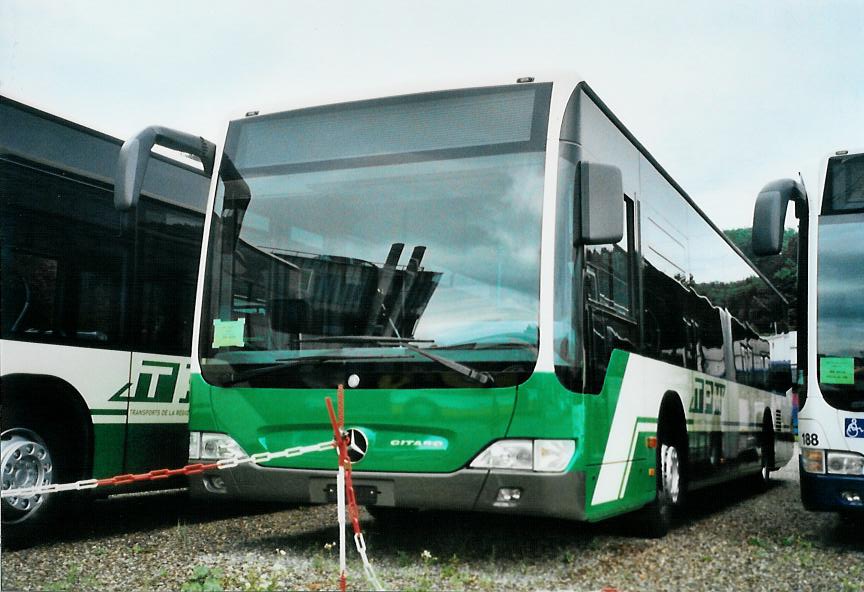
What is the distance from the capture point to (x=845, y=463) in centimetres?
796

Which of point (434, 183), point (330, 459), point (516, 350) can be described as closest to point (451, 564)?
point (330, 459)

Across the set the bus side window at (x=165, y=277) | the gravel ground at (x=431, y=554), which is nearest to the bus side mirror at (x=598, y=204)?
the gravel ground at (x=431, y=554)

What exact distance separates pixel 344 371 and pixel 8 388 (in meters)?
2.42

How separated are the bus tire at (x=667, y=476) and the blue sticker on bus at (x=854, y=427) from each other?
1434 millimetres

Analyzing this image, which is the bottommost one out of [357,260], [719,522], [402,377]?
[719,522]

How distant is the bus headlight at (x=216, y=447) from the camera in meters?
6.93

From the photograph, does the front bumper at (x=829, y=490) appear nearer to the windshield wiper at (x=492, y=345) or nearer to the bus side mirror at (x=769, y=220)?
the bus side mirror at (x=769, y=220)

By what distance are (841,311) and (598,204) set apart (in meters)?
2.92

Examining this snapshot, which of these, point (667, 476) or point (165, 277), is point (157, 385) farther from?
point (667, 476)

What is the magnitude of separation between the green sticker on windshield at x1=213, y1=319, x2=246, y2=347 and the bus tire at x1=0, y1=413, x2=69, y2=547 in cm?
160

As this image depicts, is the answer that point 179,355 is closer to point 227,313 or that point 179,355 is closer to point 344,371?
point 227,313

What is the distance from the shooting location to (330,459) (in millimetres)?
6656

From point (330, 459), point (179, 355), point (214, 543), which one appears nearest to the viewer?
point (330, 459)

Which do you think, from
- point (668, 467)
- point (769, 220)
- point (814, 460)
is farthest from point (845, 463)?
point (769, 220)
